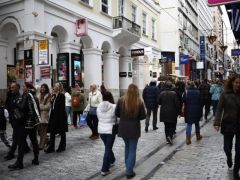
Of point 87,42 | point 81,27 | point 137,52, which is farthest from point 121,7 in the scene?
point 81,27

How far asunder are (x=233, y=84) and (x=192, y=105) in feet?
13.4

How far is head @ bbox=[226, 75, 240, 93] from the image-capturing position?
21.4 ft

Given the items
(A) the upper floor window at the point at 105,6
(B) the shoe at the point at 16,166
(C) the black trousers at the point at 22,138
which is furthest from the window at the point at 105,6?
(B) the shoe at the point at 16,166

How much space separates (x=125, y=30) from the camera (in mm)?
25297

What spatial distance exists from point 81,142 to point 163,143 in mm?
2410

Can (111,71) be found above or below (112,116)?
above

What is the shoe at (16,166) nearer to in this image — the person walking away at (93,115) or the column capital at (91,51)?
the person walking away at (93,115)

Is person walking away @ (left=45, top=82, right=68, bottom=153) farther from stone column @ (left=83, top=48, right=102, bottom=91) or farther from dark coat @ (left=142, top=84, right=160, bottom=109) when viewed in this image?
stone column @ (left=83, top=48, right=102, bottom=91)

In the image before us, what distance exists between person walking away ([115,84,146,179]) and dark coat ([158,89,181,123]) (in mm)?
3509

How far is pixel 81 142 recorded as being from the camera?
1104 centimetres

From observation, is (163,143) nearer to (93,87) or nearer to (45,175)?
(93,87)

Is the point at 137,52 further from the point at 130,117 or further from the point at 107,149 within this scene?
the point at 130,117

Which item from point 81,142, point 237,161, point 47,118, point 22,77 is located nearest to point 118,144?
point 81,142

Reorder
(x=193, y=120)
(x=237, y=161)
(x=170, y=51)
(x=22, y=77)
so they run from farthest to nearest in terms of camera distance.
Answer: (x=170, y=51) → (x=22, y=77) → (x=193, y=120) → (x=237, y=161)
